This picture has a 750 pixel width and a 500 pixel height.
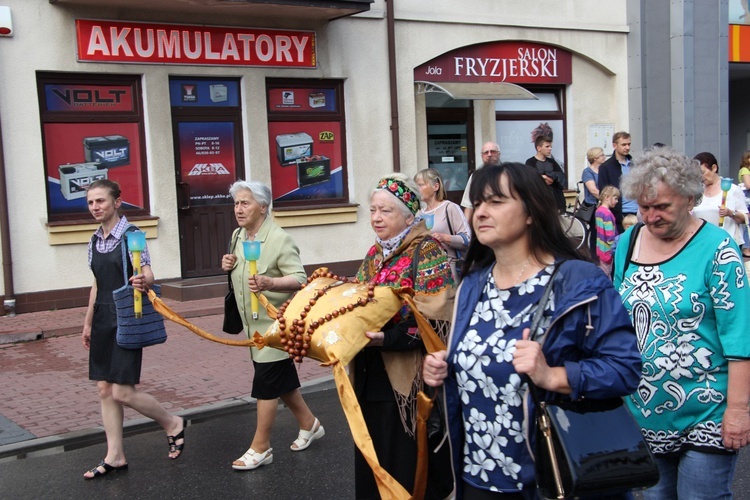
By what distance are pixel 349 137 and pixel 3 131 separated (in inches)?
195

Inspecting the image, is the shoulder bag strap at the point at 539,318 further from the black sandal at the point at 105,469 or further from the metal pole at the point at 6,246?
the metal pole at the point at 6,246

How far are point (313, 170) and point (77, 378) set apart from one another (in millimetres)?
5923

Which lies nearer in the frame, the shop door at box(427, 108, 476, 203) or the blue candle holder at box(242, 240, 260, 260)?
the blue candle holder at box(242, 240, 260, 260)

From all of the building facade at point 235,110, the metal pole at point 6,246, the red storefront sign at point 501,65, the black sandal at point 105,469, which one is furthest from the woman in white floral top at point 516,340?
the red storefront sign at point 501,65

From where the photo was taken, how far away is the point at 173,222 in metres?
12.0

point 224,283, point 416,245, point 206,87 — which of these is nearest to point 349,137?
point 206,87

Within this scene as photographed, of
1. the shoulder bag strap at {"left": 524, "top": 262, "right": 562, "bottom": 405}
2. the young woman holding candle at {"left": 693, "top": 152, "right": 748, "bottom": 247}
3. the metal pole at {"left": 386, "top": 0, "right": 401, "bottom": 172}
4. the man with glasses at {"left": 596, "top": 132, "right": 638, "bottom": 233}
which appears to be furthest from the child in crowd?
the shoulder bag strap at {"left": 524, "top": 262, "right": 562, "bottom": 405}

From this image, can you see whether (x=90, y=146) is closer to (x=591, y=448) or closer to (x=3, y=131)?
(x=3, y=131)

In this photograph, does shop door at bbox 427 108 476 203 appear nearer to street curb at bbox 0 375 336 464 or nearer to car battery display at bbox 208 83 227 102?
car battery display at bbox 208 83 227 102

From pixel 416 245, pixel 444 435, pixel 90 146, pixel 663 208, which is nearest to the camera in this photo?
pixel 663 208

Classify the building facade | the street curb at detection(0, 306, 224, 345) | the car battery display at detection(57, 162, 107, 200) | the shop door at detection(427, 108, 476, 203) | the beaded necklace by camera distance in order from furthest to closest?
the shop door at detection(427, 108, 476, 203) → the car battery display at detection(57, 162, 107, 200) → the building facade → the street curb at detection(0, 306, 224, 345) → the beaded necklace

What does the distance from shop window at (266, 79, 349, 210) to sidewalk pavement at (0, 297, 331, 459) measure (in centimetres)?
283

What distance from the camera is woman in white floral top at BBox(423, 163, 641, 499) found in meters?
2.57

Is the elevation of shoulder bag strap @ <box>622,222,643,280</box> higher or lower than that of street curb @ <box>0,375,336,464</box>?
higher
